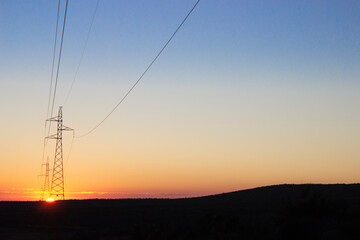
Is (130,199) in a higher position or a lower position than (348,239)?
higher

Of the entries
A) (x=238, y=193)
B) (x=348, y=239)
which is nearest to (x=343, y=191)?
(x=238, y=193)

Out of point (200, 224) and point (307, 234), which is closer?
point (307, 234)

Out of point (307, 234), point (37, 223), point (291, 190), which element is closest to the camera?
point (307, 234)

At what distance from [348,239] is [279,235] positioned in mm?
3484

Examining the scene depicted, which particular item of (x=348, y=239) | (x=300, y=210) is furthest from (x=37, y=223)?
(x=348, y=239)

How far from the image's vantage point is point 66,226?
49031mm

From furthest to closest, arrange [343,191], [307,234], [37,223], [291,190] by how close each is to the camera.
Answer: [291,190]
[343,191]
[37,223]
[307,234]

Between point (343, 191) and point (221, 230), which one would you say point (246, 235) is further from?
point (343, 191)

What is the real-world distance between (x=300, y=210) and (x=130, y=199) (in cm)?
7752

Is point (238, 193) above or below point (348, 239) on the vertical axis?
above

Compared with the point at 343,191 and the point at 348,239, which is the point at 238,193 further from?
the point at 348,239

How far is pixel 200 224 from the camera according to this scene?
3055 centimetres

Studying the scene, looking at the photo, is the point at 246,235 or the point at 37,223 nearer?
the point at 246,235

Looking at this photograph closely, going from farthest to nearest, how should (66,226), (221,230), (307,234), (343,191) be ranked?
(343,191) → (66,226) → (221,230) → (307,234)
